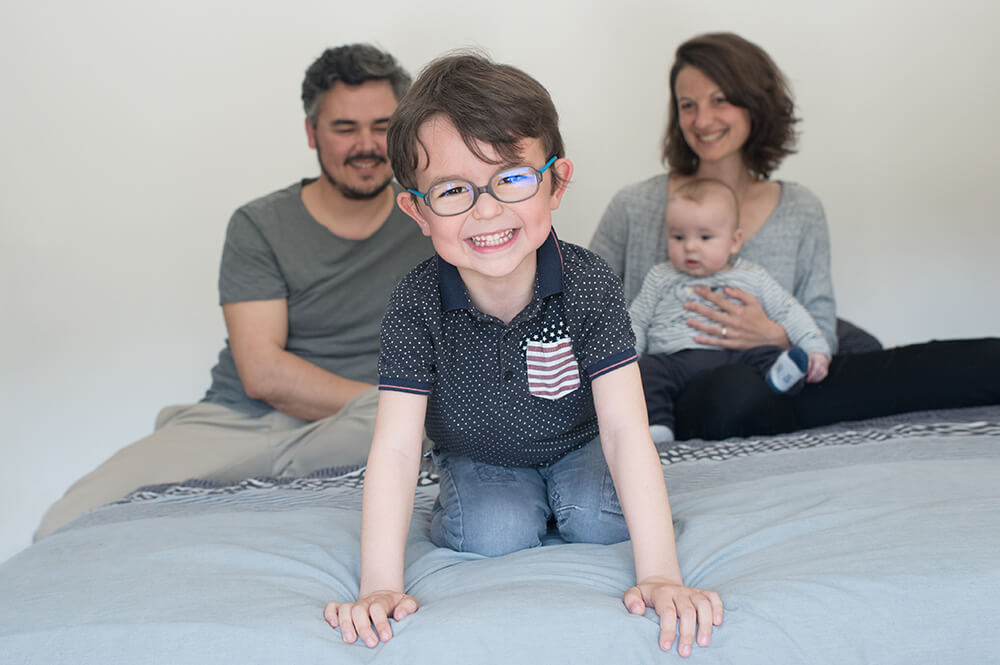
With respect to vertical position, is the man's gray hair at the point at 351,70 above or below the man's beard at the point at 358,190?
above

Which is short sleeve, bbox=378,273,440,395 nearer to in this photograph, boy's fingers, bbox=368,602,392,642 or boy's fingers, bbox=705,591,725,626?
boy's fingers, bbox=368,602,392,642

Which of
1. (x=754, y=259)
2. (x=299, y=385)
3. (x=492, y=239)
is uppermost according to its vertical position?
(x=492, y=239)

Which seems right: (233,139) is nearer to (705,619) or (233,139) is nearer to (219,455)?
(219,455)

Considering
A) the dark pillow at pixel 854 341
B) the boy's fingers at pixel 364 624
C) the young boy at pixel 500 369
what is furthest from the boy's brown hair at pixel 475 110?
the dark pillow at pixel 854 341

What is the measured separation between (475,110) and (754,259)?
164 cm

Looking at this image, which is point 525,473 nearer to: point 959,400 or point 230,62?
point 959,400

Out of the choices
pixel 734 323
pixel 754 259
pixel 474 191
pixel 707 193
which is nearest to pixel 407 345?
pixel 474 191

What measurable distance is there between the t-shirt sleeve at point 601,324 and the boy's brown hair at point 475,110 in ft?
0.70

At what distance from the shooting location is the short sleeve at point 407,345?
137cm

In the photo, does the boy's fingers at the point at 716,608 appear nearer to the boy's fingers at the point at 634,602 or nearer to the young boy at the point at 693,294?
the boy's fingers at the point at 634,602

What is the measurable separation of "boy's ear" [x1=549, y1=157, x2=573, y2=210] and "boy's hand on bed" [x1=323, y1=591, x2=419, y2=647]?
2.05ft

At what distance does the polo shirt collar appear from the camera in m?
1.42

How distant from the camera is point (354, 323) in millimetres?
2643

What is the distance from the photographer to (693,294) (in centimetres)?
259
